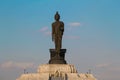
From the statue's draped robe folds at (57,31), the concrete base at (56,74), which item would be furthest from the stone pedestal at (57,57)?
the statue's draped robe folds at (57,31)

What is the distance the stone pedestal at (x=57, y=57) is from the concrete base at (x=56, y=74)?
2.31 ft

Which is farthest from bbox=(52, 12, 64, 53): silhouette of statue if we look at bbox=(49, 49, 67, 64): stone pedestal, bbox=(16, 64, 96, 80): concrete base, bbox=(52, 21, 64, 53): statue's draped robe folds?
bbox=(16, 64, 96, 80): concrete base

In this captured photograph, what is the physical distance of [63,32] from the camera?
1350 inches

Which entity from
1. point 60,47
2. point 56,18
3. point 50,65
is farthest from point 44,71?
point 56,18

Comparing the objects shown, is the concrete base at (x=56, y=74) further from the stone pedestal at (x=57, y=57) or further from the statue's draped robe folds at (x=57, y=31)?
the statue's draped robe folds at (x=57, y=31)

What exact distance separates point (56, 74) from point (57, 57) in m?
2.21

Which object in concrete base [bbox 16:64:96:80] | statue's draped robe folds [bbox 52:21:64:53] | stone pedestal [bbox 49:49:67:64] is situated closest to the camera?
concrete base [bbox 16:64:96:80]

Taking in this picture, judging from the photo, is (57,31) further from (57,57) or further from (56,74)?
(56,74)

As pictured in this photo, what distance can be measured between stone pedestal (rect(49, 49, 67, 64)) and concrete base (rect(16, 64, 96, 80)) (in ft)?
2.31

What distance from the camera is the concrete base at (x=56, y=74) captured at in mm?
30922

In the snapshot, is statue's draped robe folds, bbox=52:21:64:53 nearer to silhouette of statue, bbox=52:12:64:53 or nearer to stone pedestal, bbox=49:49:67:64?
silhouette of statue, bbox=52:12:64:53

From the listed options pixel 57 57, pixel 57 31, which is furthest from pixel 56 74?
pixel 57 31

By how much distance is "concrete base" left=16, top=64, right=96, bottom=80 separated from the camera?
30922 mm

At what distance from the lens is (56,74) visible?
3094 centimetres
